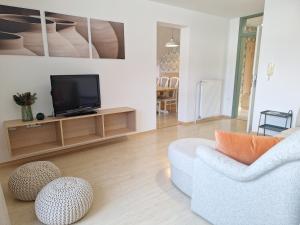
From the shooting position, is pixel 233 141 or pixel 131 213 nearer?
pixel 233 141

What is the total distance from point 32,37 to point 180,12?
2.78m

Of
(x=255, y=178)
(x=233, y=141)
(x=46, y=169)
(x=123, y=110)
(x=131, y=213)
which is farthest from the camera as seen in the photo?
(x=123, y=110)

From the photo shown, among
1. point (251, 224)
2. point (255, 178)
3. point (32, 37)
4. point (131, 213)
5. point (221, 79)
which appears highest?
point (32, 37)

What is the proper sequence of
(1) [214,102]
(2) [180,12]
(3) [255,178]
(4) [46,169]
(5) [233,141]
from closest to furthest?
(3) [255,178] → (5) [233,141] → (4) [46,169] → (2) [180,12] → (1) [214,102]

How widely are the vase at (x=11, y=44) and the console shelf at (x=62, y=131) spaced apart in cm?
88

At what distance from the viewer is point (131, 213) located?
184 centimetres

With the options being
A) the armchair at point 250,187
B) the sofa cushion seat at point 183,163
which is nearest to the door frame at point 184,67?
the sofa cushion seat at point 183,163

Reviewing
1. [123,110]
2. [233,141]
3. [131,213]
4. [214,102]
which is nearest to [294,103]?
[214,102]

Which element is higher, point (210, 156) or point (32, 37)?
point (32, 37)

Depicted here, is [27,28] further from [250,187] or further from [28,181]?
[250,187]

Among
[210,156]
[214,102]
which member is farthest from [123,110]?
[214,102]

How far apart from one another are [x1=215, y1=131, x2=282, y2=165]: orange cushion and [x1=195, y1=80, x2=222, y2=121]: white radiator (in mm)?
3311

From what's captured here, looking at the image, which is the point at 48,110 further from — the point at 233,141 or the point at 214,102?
the point at 214,102

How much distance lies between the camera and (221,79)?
5.27m
